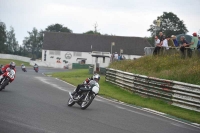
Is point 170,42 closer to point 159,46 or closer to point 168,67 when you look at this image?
point 159,46

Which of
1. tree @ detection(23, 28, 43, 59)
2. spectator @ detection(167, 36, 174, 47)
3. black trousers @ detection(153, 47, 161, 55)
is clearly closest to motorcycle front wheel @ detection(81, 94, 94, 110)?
spectator @ detection(167, 36, 174, 47)

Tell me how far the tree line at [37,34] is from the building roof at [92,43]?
5013 millimetres

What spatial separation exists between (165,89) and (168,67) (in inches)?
196

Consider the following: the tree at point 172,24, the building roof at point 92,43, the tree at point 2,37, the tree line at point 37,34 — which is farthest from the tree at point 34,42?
the tree at point 172,24

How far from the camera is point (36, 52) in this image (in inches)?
5910

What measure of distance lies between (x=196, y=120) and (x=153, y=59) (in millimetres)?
12190

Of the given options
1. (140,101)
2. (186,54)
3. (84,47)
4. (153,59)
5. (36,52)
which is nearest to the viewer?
(140,101)

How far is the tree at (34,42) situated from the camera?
152 meters

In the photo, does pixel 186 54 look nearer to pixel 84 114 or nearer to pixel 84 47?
pixel 84 114

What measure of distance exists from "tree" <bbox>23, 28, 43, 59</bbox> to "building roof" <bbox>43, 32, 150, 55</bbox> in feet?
172

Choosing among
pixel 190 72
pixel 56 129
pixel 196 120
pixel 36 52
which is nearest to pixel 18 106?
pixel 56 129

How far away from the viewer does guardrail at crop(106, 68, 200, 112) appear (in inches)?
672

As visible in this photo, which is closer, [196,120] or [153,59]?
[196,120]

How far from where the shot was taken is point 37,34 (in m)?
161
